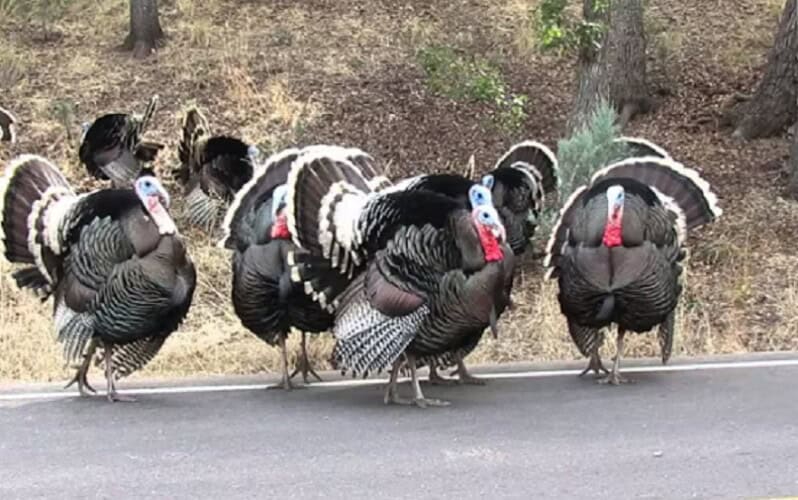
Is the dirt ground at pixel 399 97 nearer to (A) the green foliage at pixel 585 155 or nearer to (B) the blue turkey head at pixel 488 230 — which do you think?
(A) the green foliage at pixel 585 155

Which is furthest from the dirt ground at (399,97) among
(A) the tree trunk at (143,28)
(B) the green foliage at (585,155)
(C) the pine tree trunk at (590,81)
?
(C) the pine tree trunk at (590,81)

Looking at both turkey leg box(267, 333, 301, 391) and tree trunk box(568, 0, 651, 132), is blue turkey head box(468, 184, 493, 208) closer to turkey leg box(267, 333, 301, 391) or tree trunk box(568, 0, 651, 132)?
turkey leg box(267, 333, 301, 391)

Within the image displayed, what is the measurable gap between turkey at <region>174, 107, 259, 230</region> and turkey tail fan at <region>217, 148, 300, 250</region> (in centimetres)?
342

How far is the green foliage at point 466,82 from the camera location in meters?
11.5

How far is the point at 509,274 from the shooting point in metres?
6.40

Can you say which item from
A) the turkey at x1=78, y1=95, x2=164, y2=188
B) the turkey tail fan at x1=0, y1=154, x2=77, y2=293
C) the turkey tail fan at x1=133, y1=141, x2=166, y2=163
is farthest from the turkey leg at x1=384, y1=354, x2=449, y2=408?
the turkey tail fan at x1=133, y1=141, x2=166, y2=163

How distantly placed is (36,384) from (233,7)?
A: 9054 millimetres

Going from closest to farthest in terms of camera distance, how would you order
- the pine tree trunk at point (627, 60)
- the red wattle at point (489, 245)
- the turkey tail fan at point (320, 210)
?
the red wattle at point (489, 245), the turkey tail fan at point (320, 210), the pine tree trunk at point (627, 60)

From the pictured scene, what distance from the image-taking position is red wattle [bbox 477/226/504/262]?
621 centimetres

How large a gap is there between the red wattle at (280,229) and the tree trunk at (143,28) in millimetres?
8073

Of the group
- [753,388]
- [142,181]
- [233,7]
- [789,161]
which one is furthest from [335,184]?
[233,7]


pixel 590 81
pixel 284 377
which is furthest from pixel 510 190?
pixel 590 81

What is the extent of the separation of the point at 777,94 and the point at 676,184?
580 cm

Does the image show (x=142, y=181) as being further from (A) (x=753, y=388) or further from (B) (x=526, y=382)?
(A) (x=753, y=388)
